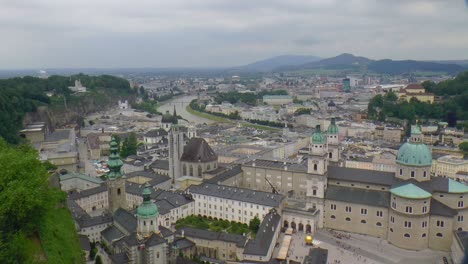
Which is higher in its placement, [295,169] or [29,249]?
[29,249]

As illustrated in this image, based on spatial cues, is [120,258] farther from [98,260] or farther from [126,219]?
[126,219]

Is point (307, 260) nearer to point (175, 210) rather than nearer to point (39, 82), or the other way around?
point (175, 210)

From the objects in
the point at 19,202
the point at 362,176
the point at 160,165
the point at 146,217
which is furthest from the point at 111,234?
the point at 362,176

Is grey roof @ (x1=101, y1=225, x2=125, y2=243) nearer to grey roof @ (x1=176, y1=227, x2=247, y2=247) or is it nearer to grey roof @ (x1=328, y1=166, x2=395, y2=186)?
grey roof @ (x1=176, y1=227, x2=247, y2=247)

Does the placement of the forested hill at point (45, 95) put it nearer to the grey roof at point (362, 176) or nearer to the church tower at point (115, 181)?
the church tower at point (115, 181)

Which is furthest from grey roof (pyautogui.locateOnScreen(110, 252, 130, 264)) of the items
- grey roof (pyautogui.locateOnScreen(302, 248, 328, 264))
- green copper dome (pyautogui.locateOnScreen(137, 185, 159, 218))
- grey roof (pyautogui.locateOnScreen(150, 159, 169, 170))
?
grey roof (pyautogui.locateOnScreen(150, 159, 169, 170))

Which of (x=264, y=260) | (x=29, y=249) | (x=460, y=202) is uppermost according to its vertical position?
(x=29, y=249)

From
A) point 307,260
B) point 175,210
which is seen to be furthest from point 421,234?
point 175,210

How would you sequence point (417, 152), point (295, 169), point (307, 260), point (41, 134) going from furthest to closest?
point (41, 134) → point (295, 169) → point (417, 152) → point (307, 260)
